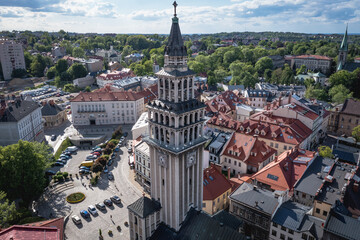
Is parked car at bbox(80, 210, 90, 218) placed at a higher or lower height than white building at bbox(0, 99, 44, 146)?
lower

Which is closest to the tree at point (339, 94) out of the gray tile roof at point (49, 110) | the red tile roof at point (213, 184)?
the red tile roof at point (213, 184)

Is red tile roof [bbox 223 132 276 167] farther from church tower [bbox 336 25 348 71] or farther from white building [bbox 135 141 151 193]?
church tower [bbox 336 25 348 71]

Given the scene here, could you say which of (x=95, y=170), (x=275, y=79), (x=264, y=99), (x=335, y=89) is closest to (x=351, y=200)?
(x=95, y=170)

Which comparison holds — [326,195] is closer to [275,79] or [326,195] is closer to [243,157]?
[243,157]

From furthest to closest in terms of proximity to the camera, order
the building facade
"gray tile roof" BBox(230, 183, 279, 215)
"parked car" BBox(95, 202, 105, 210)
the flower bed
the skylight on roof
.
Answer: the building facade
the flower bed
the skylight on roof
"parked car" BBox(95, 202, 105, 210)
"gray tile roof" BBox(230, 183, 279, 215)

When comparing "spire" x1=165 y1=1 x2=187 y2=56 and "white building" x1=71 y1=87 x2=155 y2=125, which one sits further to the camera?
"white building" x1=71 y1=87 x2=155 y2=125

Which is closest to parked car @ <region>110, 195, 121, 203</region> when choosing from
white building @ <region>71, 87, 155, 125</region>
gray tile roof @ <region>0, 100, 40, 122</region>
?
gray tile roof @ <region>0, 100, 40, 122</region>

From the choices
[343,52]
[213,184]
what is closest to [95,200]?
[213,184]
